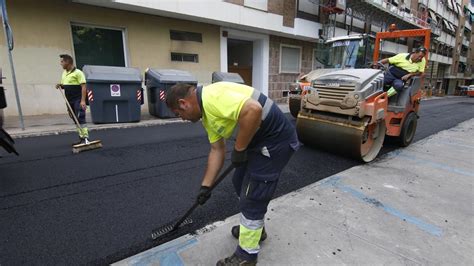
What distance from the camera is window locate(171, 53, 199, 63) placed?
1052 cm

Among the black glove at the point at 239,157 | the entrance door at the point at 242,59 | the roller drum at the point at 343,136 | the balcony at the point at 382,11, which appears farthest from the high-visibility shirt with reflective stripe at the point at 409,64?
the balcony at the point at 382,11

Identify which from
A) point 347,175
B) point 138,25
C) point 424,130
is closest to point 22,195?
point 347,175

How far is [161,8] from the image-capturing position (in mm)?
8836

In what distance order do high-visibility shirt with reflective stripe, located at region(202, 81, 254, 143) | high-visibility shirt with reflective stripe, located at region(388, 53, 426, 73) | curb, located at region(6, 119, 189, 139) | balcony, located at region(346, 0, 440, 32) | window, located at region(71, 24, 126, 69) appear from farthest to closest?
balcony, located at region(346, 0, 440, 32) → window, located at region(71, 24, 126, 69) → curb, located at region(6, 119, 189, 139) → high-visibility shirt with reflective stripe, located at region(388, 53, 426, 73) → high-visibility shirt with reflective stripe, located at region(202, 81, 254, 143)

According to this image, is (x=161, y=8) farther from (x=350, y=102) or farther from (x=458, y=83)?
(x=458, y=83)

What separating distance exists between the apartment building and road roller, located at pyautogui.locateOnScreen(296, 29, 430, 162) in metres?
6.72

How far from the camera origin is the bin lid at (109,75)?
6.73 metres

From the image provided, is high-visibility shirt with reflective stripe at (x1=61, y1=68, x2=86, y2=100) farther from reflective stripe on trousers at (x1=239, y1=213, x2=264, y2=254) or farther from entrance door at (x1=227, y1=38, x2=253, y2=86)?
entrance door at (x1=227, y1=38, x2=253, y2=86)

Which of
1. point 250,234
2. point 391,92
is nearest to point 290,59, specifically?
point 391,92

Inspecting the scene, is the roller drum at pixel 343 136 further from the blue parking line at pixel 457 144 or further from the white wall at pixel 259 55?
the white wall at pixel 259 55

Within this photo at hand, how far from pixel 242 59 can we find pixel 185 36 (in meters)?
5.20

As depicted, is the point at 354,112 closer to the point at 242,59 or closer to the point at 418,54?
the point at 418,54

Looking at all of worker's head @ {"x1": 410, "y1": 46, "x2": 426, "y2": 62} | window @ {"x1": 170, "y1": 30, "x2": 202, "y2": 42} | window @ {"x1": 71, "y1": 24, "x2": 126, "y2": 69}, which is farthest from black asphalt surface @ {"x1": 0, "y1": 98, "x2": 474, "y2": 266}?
window @ {"x1": 170, "y1": 30, "x2": 202, "y2": 42}

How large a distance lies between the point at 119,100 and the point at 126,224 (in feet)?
17.4
